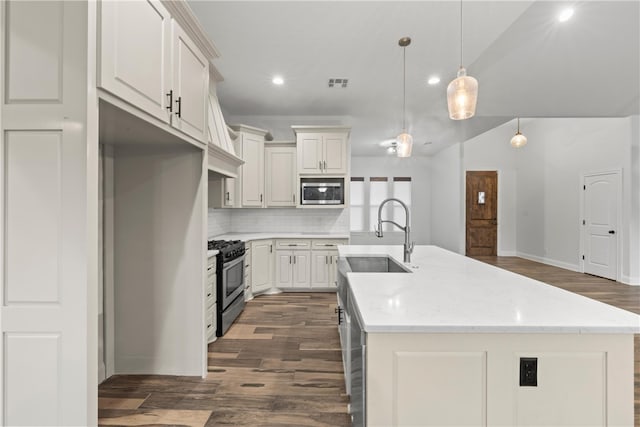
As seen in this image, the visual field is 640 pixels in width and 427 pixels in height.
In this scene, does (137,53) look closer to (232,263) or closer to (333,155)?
(232,263)

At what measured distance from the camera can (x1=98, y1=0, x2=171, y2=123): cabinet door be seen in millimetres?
1302

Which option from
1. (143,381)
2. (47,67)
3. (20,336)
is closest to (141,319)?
(143,381)

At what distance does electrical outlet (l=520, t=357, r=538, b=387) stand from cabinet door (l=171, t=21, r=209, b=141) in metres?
2.10

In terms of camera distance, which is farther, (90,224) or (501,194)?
(501,194)

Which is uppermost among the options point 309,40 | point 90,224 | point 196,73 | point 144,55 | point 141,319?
point 309,40

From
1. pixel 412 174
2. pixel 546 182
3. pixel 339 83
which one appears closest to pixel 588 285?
pixel 546 182

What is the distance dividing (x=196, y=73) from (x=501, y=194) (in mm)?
8999

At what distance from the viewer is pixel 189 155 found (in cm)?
244

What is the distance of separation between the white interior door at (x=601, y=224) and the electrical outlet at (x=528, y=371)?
21.1ft

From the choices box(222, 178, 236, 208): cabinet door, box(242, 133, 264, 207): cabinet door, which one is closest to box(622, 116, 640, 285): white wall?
box(242, 133, 264, 207): cabinet door

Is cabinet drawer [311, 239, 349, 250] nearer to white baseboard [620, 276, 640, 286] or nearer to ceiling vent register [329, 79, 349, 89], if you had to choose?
ceiling vent register [329, 79, 349, 89]

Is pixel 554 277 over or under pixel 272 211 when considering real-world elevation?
under

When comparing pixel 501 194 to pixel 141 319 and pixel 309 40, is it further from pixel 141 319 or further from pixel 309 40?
pixel 141 319

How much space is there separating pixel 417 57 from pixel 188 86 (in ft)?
8.44
